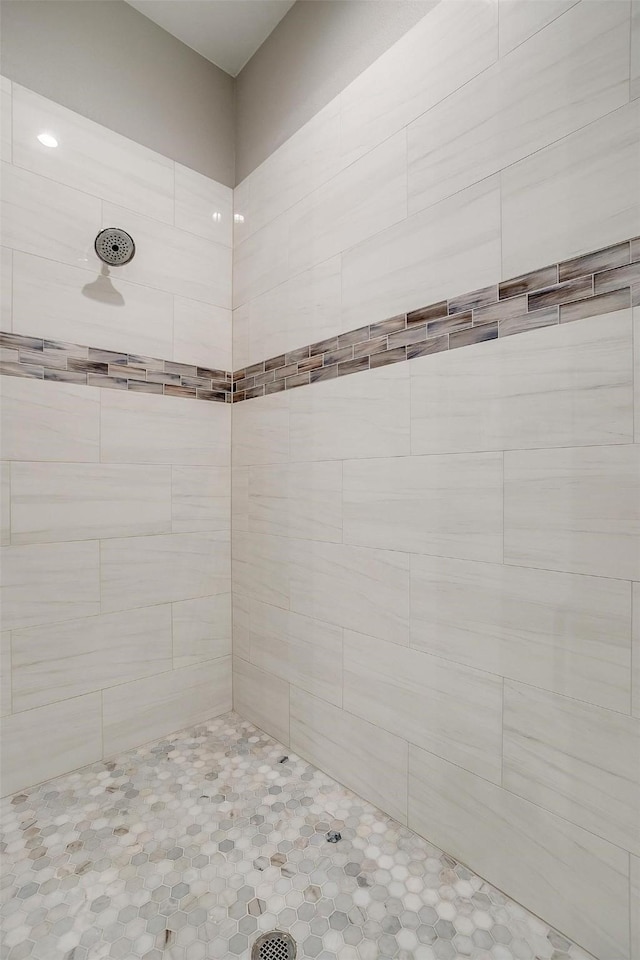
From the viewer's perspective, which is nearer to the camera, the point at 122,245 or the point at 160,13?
the point at 122,245

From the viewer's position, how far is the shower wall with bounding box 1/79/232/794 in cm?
164

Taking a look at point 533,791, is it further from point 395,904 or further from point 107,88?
point 107,88

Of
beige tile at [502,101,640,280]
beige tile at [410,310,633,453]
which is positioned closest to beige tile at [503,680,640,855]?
beige tile at [410,310,633,453]

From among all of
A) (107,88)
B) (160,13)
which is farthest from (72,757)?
(160,13)

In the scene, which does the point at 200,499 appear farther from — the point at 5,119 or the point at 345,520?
the point at 5,119

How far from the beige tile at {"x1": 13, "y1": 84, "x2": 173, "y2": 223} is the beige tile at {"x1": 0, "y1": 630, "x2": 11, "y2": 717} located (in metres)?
1.53

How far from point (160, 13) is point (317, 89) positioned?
721 mm

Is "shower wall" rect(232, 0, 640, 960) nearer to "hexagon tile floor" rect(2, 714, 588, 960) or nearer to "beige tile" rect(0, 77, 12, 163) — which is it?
"hexagon tile floor" rect(2, 714, 588, 960)

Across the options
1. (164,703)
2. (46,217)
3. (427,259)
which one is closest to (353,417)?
(427,259)

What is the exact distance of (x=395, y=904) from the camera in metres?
1.17

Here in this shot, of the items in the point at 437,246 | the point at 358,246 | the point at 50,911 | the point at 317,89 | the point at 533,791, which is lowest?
the point at 50,911

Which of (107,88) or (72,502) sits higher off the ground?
(107,88)

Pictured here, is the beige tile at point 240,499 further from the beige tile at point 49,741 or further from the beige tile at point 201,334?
the beige tile at point 49,741

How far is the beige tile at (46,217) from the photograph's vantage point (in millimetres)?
1624
